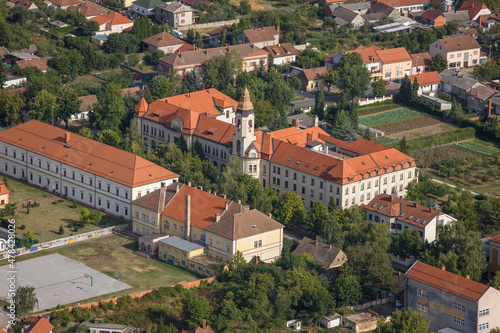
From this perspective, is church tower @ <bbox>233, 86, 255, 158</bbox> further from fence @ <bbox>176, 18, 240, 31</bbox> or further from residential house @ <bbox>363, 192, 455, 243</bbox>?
fence @ <bbox>176, 18, 240, 31</bbox>

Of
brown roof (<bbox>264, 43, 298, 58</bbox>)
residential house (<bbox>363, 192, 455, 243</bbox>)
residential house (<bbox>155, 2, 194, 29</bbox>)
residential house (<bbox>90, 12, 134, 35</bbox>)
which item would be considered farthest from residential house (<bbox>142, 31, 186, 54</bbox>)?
residential house (<bbox>363, 192, 455, 243</bbox>)

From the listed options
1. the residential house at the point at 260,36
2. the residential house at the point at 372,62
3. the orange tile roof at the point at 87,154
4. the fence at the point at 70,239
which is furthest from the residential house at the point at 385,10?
the fence at the point at 70,239

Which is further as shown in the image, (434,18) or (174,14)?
(434,18)

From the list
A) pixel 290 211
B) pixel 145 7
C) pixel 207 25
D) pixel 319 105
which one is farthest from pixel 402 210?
pixel 145 7

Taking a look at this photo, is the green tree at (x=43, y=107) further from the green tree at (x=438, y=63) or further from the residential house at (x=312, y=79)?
the green tree at (x=438, y=63)

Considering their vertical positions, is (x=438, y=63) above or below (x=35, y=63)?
below

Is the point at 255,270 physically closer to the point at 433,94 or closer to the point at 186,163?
the point at 186,163

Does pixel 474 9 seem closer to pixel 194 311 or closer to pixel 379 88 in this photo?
pixel 379 88
